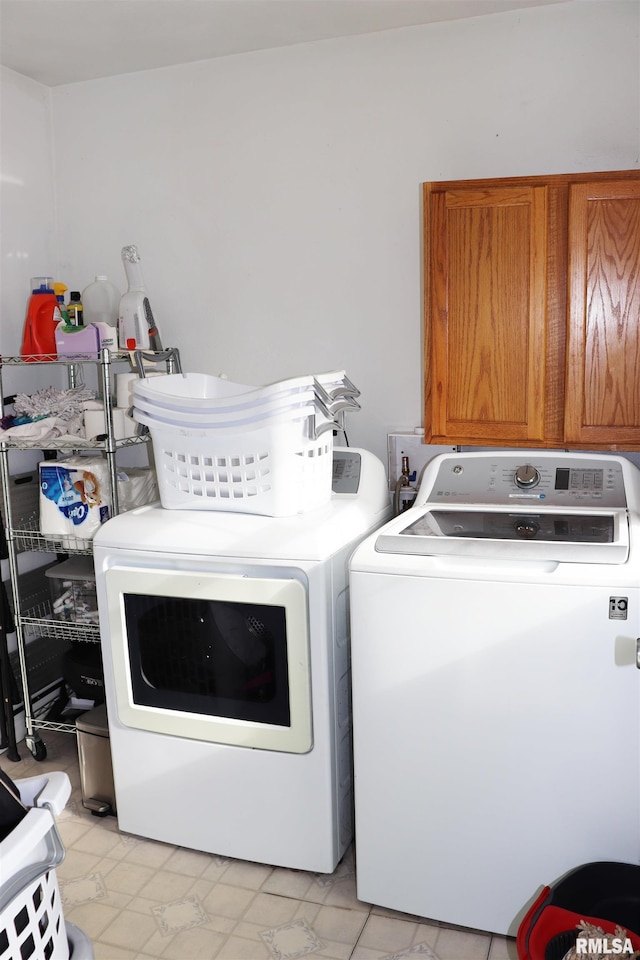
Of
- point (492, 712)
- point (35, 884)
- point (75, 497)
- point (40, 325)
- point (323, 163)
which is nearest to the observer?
point (35, 884)

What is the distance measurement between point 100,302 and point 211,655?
4.63ft

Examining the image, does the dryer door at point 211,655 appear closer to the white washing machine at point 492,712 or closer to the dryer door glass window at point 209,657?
the dryer door glass window at point 209,657

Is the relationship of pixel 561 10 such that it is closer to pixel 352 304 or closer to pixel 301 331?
pixel 352 304

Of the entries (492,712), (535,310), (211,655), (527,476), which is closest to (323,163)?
(535,310)

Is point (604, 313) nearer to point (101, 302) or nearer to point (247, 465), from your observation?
point (247, 465)

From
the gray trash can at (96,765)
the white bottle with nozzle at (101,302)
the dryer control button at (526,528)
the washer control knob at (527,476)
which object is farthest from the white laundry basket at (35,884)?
the white bottle with nozzle at (101,302)

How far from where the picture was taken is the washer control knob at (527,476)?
2.35m

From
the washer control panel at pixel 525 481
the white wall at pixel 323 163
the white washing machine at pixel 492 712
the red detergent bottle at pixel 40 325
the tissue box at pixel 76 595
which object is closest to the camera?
the white washing machine at pixel 492 712

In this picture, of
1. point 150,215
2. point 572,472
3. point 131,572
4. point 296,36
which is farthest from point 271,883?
point 296,36

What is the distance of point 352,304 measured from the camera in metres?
2.78

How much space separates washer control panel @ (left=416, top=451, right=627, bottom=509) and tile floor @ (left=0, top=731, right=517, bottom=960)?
3.61 feet

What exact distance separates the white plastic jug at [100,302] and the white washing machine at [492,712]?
1456mm

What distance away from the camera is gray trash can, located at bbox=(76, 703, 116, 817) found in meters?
2.47

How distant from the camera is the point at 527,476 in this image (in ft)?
7.75
